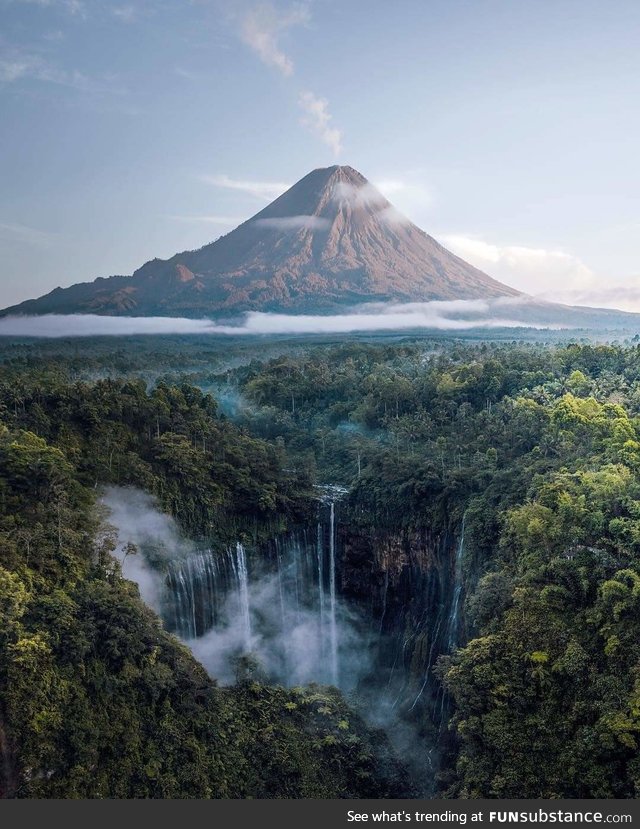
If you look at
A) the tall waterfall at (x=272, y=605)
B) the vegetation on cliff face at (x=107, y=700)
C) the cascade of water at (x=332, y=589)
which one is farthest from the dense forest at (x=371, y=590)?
the tall waterfall at (x=272, y=605)

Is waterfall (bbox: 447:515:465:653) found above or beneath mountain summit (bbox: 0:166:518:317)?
beneath

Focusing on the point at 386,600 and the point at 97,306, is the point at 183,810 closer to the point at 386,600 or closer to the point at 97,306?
the point at 386,600

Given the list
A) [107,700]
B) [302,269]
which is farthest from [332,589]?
[302,269]

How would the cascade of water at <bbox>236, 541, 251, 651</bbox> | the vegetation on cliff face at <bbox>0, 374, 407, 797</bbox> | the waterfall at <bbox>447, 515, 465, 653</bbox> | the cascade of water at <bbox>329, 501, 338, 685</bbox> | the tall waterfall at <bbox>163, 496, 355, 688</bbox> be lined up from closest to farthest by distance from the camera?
1. the vegetation on cliff face at <bbox>0, 374, 407, 797</bbox>
2. the waterfall at <bbox>447, 515, 465, 653</bbox>
3. the tall waterfall at <bbox>163, 496, 355, 688</bbox>
4. the cascade of water at <bbox>236, 541, 251, 651</bbox>
5. the cascade of water at <bbox>329, 501, 338, 685</bbox>

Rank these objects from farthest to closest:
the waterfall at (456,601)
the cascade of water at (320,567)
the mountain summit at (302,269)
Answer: the mountain summit at (302,269)
the cascade of water at (320,567)
the waterfall at (456,601)

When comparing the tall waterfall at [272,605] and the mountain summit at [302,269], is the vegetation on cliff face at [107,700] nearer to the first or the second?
the tall waterfall at [272,605]

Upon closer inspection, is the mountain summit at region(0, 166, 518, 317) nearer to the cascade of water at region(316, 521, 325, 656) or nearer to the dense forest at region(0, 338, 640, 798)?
the dense forest at region(0, 338, 640, 798)

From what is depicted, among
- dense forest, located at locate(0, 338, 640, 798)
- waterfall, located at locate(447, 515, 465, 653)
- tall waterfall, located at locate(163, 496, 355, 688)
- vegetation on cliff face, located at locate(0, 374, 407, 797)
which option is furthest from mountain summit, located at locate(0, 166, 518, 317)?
vegetation on cliff face, located at locate(0, 374, 407, 797)

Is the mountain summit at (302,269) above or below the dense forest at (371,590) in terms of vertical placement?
above
